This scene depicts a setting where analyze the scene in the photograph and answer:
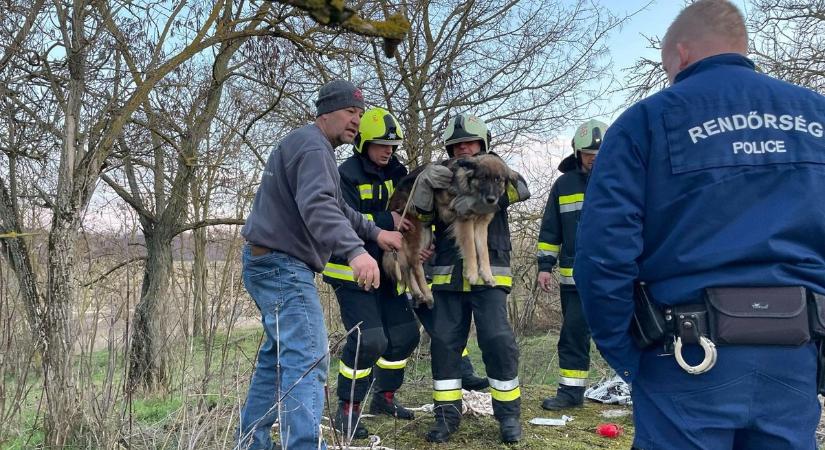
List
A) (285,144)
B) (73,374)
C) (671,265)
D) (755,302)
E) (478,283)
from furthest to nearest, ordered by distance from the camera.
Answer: (478,283) < (73,374) < (285,144) < (671,265) < (755,302)

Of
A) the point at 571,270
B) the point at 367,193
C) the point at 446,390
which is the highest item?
the point at 367,193

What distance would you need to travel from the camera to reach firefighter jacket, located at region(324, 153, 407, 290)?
469 centimetres

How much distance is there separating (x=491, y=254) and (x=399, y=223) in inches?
27.0

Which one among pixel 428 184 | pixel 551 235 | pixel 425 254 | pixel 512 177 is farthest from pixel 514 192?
pixel 551 235

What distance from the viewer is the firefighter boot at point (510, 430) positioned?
14.8ft

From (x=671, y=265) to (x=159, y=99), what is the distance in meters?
6.20

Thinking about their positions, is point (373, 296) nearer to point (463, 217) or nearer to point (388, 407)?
point (463, 217)

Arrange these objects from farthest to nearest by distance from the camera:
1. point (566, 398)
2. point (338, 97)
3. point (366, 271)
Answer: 1. point (566, 398)
2. point (338, 97)
3. point (366, 271)

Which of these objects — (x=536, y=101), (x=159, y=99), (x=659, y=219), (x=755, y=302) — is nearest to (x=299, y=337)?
(x=659, y=219)

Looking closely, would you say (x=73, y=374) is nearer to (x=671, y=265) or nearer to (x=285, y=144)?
(x=285, y=144)

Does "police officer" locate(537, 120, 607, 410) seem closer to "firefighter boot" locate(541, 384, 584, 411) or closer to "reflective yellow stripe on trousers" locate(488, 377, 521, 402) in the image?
"firefighter boot" locate(541, 384, 584, 411)

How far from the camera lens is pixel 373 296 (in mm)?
4691

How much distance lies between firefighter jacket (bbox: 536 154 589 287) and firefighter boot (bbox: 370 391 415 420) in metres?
1.74

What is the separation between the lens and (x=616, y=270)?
2357 mm
